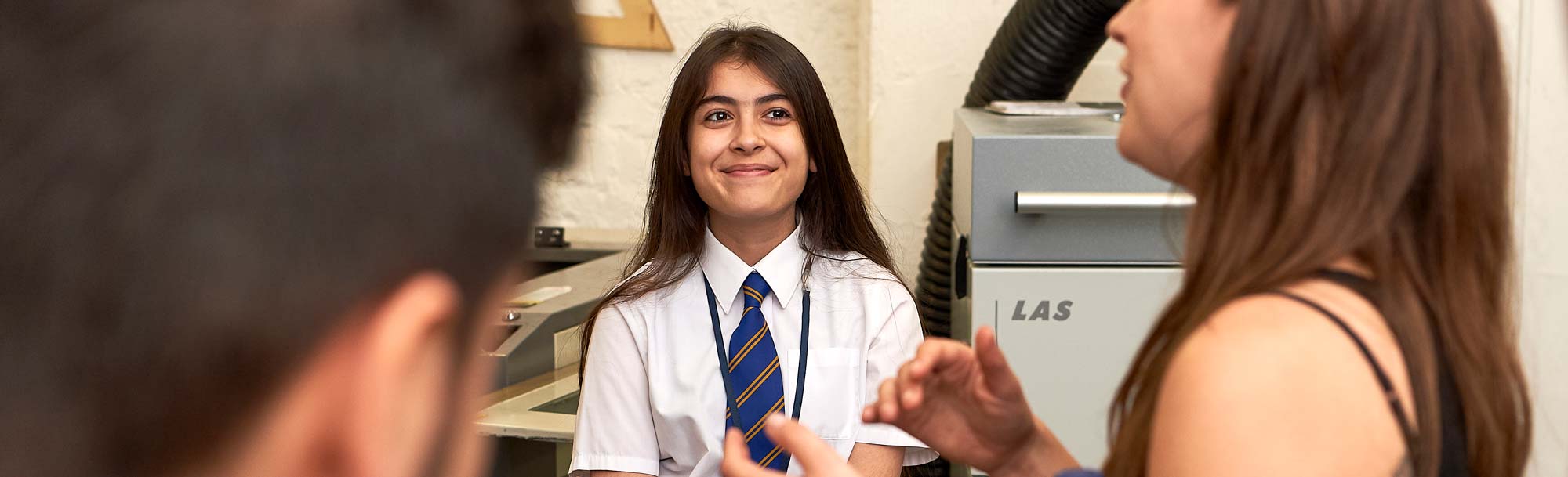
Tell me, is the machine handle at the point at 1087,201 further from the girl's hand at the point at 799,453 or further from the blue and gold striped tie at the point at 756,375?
the girl's hand at the point at 799,453

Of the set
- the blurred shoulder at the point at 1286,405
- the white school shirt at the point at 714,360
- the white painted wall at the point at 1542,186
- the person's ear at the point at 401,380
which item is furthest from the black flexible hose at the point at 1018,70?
the person's ear at the point at 401,380

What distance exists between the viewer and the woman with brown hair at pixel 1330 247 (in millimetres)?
613

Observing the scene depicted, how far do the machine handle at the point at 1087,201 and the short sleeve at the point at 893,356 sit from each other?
8.0 inches

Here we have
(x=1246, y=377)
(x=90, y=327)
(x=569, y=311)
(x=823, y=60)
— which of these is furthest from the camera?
(x=823, y=60)

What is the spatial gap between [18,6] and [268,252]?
0.26 ft

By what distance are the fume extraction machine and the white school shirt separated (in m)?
0.14

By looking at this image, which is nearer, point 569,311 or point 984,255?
point 984,255

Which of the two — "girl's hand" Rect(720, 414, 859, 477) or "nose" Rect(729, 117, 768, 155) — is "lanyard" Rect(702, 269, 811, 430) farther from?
"girl's hand" Rect(720, 414, 859, 477)

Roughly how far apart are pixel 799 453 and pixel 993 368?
0.68ft

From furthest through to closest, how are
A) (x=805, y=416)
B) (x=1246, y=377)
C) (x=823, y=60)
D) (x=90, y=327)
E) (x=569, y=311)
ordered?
(x=823, y=60) → (x=569, y=311) → (x=805, y=416) → (x=1246, y=377) → (x=90, y=327)

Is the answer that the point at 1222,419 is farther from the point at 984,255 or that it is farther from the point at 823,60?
the point at 823,60

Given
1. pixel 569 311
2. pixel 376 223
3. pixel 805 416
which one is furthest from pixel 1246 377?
pixel 569 311

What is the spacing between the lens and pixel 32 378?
282 millimetres

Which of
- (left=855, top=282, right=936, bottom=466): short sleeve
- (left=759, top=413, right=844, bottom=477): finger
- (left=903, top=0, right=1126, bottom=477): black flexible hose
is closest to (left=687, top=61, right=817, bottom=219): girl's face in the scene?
(left=855, top=282, right=936, bottom=466): short sleeve
